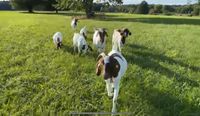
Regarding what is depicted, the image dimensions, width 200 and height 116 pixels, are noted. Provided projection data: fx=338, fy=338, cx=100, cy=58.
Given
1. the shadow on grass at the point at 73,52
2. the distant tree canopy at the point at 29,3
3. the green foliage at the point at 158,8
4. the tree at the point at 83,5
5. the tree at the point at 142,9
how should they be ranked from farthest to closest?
the green foliage at the point at 158,8 < the tree at the point at 142,9 < the distant tree canopy at the point at 29,3 < the tree at the point at 83,5 < the shadow on grass at the point at 73,52

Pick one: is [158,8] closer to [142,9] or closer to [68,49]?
[142,9]

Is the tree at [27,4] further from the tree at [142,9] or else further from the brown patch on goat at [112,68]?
the brown patch on goat at [112,68]

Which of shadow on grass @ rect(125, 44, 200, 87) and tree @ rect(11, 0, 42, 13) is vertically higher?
shadow on grass @ rect(125, 44, 200, 87)

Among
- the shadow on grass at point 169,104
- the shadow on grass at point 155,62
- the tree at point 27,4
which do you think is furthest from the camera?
the tree at point 27,4

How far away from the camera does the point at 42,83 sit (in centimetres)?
897

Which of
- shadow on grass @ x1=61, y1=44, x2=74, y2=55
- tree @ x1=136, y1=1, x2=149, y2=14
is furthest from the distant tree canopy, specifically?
shadow on grass @ x1=61, y1=44, x2=74, y2=55

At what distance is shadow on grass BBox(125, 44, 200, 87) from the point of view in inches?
374

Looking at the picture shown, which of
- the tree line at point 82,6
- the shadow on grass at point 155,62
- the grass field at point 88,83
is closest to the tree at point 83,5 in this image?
the tree line at point 82,6

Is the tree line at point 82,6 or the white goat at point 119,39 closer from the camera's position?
the white goat at point 119,39

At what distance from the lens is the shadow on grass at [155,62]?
9.51 m

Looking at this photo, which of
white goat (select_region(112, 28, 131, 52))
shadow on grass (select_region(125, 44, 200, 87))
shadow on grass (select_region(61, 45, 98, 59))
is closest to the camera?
shadow on grass (select_region(125, 44, 200, 87))

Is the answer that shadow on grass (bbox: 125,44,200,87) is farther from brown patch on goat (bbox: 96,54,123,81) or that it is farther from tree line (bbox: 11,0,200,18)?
tree line (bbox: 11,0,200,18)

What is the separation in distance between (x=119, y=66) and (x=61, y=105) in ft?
5.34

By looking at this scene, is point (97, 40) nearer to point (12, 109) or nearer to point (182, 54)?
point (182, 54)
